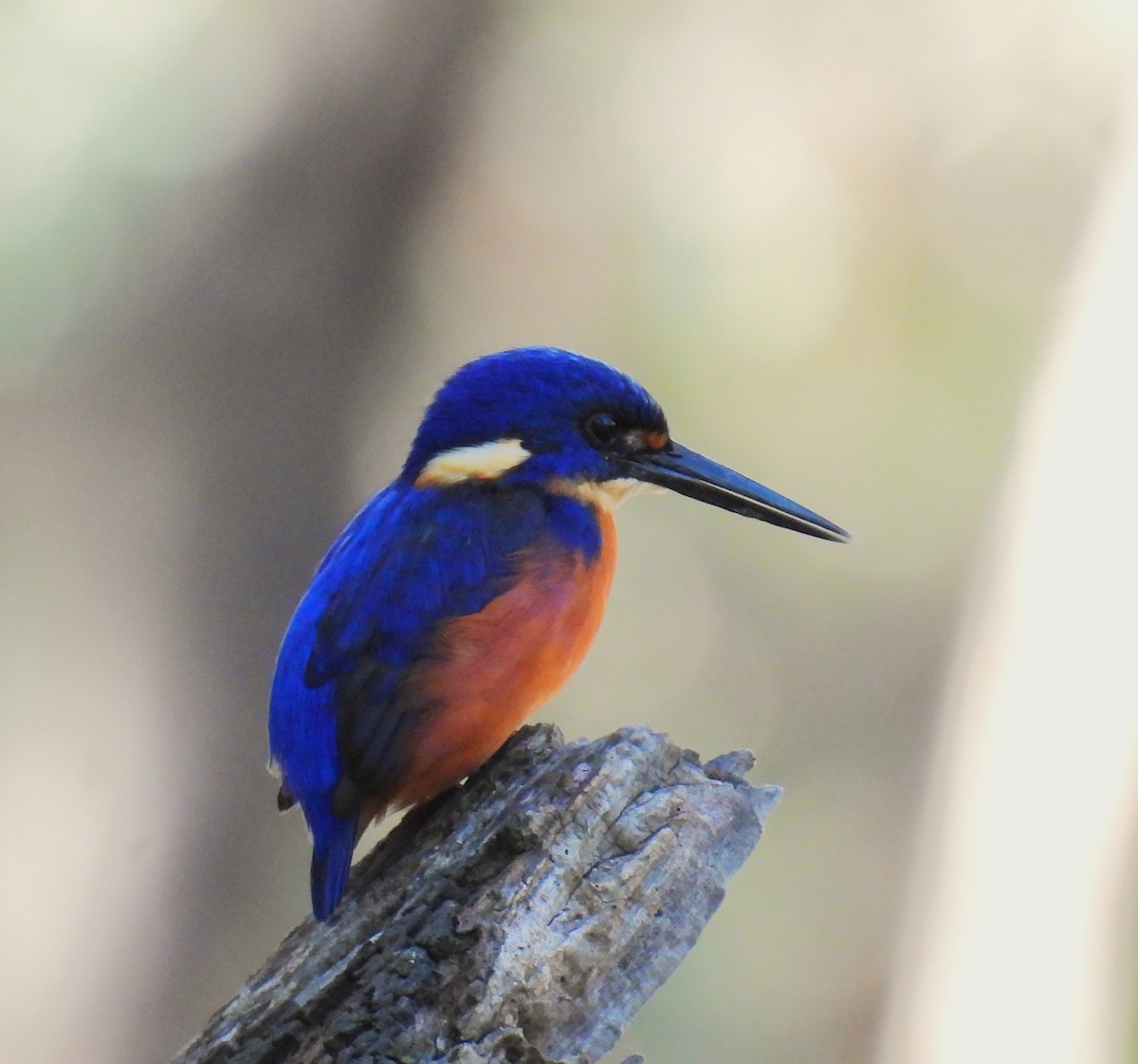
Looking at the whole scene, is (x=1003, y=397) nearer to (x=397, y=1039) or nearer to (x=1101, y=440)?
(x=1101, y=440)

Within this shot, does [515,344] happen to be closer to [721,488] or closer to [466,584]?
[721,488]

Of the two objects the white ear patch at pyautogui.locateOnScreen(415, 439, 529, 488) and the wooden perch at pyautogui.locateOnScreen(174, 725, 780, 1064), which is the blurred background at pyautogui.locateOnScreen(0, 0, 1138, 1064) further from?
the wooden perch at pyautogui.locateOnScreen(174, 725, 780, 1064)

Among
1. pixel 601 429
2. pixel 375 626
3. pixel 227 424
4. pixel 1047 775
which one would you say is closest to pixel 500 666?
pixel 375 626

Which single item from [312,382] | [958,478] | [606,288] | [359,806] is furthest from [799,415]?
[359,806]

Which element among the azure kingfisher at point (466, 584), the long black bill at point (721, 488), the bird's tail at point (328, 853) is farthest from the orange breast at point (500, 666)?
the long black bill at point (721, 488)

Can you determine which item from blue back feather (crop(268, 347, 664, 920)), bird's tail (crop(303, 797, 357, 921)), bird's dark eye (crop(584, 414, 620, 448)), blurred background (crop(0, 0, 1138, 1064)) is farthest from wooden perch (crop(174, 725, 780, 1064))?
blurred background (crop(0, 0, 1138, 1064))
